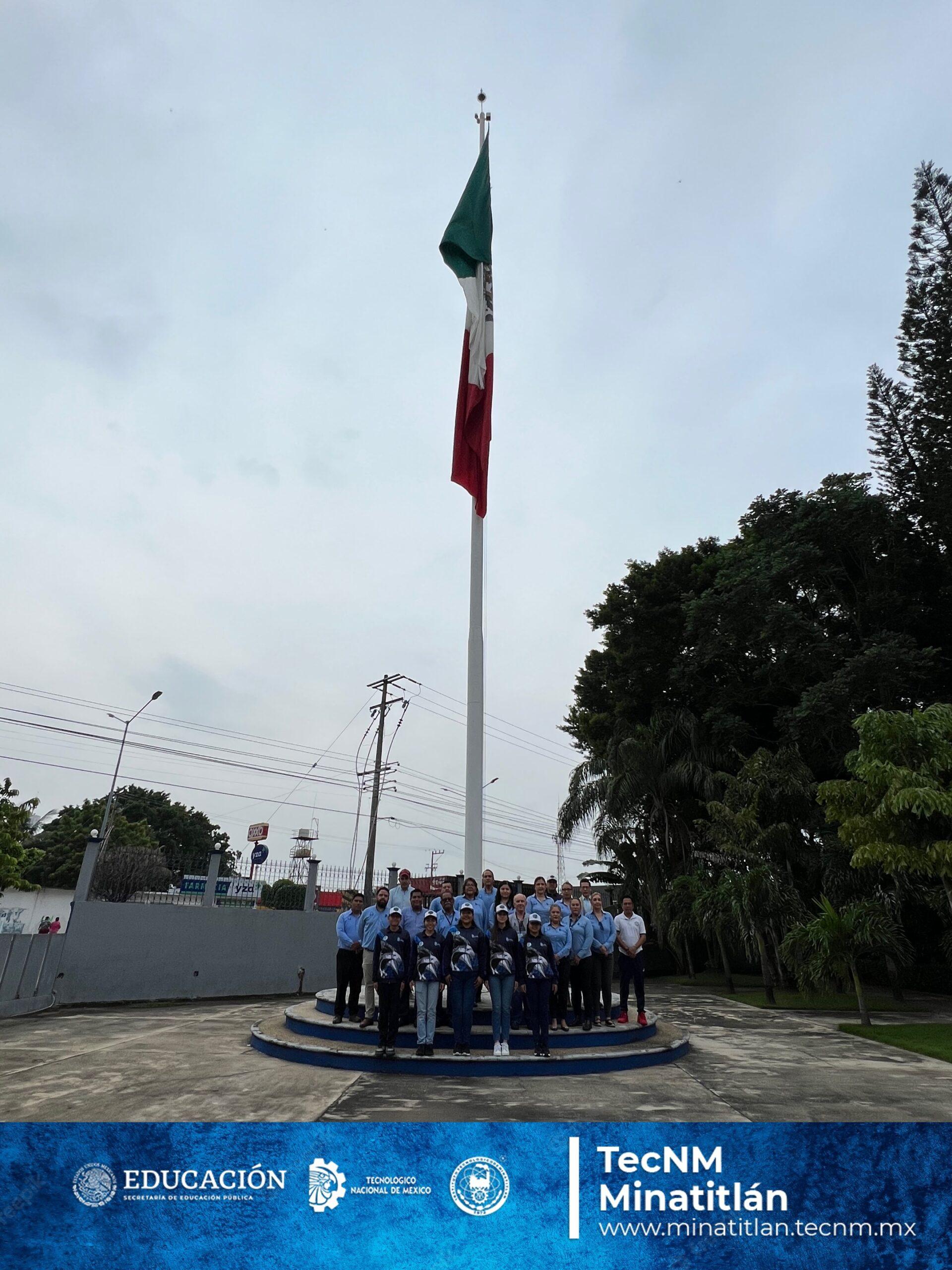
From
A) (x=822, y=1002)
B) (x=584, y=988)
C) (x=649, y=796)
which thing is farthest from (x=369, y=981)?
(x=649, y=796)

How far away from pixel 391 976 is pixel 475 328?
8.78 m

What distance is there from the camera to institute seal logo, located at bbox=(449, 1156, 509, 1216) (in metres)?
3.17

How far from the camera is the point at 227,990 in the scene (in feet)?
55.0

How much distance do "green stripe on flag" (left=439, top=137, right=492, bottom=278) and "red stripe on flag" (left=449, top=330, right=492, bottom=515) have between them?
4.17 feet

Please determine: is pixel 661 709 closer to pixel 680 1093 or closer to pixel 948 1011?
pixel 948 1011

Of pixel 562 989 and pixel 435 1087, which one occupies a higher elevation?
pixel 562 989

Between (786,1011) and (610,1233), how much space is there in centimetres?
1342

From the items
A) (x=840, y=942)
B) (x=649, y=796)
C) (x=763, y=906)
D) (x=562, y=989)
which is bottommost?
(x=562, y=989)

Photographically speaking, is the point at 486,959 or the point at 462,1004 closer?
the point at 462,1004

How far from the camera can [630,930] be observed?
9570 millimetres

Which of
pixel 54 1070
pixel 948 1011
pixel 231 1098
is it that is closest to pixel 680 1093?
pixel 231 1098

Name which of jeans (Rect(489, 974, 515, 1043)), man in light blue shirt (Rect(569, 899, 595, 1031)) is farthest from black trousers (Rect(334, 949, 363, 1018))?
man in light blue shirt (Rect(569, 899, 595, 1031))

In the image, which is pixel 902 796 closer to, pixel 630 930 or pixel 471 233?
pixel 630 930

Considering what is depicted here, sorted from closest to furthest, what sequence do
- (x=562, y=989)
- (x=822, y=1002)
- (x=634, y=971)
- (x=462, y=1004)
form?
(x=462, y=1004) < (x=562, y=989) < (x=634, y=971) < (x=822, y=1002)
